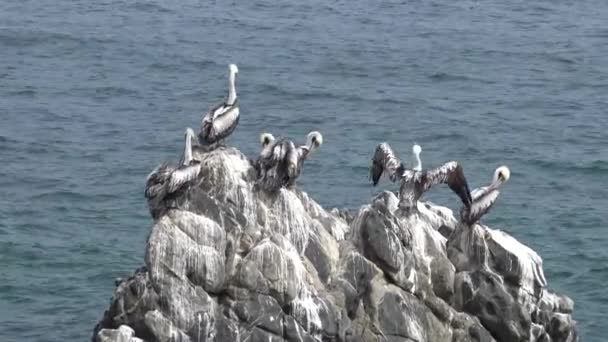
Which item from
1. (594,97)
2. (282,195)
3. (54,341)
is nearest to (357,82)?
(594,97)

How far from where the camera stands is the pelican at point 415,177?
1462 inches

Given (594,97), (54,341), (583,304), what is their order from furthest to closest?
(594,97), (583,304), (54,341)

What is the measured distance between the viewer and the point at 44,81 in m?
68.8

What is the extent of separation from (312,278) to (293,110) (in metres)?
28.9

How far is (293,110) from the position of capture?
64.2 meters

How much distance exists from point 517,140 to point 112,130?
1348 centimetres

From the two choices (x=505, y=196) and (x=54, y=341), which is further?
(x=505, y=196)

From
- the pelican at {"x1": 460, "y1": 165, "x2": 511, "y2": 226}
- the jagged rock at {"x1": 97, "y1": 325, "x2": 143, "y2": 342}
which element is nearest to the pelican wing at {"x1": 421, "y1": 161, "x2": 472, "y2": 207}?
the pelican at {"x1": 460, "y1": 165, "x2": 511, "y2": 226}

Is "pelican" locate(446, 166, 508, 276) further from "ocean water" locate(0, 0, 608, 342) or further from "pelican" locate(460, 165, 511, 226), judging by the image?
"ocean water" locate(0, 0, 608, 342)

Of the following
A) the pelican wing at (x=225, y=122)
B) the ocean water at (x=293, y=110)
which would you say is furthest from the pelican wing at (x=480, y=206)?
the ocean water at (x=293, y=110)

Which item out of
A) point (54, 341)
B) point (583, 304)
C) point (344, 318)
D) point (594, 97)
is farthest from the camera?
point (594, 97)

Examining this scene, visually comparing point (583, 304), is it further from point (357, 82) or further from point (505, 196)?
point (357, 82)

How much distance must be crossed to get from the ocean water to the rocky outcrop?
781 cm

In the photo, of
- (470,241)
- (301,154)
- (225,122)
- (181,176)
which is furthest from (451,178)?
(181,176)
